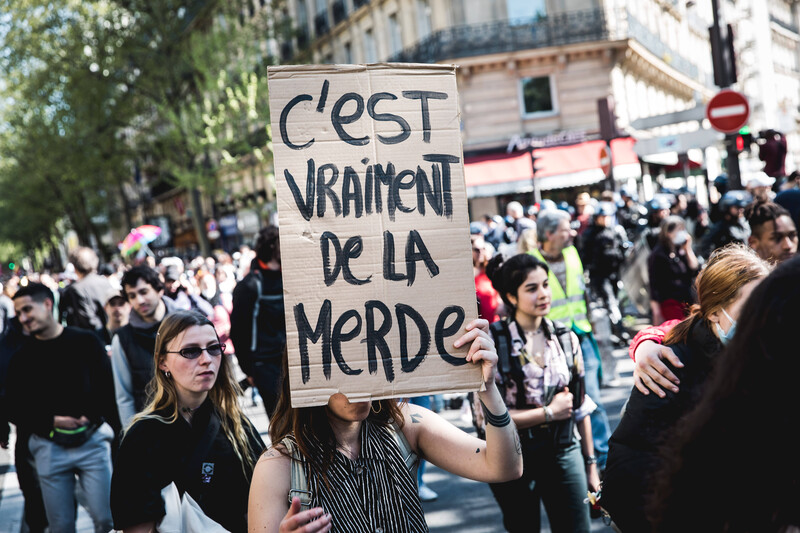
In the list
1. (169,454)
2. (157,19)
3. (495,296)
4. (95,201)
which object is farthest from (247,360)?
(95,201)

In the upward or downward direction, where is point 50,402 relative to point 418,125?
downward

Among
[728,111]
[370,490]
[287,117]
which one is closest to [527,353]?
[370,490]

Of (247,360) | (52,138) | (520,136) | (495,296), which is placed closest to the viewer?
(247,360)

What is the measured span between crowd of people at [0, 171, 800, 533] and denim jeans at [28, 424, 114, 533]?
0.03 feet

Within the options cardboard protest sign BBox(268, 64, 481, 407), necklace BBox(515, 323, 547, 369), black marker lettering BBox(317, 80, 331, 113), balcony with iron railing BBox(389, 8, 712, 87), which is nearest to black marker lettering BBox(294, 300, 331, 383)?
cardboard protest sign BBox(268, 64, 481, 407)

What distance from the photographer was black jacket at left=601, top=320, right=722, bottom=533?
223 cm

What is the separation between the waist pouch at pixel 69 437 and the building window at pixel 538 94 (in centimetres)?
2427

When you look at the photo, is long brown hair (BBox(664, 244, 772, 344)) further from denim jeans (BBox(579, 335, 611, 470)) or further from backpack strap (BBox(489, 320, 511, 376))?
denim jeans (BBox(579, 335, 611, 470))

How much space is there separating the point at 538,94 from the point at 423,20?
4570 millimetres

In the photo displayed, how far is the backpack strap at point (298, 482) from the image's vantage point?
2.36 m

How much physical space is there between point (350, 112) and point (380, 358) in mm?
692

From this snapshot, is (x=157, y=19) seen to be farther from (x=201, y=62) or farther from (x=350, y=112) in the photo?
(x=350, y=112)

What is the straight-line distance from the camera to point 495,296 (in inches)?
285

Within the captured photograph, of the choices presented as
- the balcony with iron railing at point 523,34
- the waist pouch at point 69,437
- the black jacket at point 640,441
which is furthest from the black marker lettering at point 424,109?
the balcony with iron railing at point 523,34
